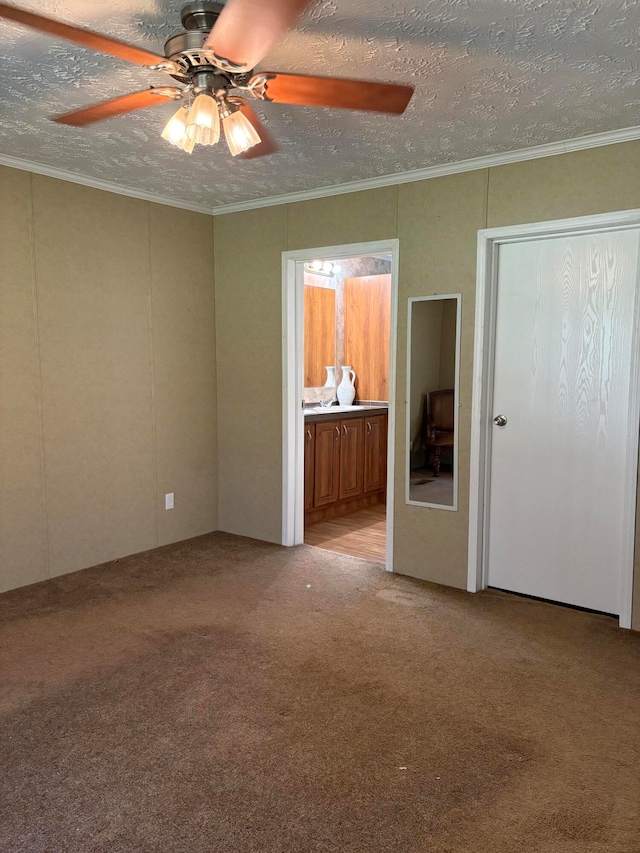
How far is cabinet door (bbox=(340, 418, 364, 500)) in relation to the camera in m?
5.60

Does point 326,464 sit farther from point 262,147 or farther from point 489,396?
point 262,147

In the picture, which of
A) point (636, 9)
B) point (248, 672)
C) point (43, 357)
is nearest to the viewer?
point (636, 9)

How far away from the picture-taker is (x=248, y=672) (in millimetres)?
2840

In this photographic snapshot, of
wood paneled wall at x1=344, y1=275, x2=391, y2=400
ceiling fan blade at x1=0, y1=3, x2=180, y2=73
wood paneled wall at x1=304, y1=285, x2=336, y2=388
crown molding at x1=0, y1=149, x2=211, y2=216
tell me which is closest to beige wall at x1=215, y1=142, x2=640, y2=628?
crown molding at x1=0, y1=149, x2=211, y2=216

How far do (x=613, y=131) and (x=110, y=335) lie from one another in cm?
311

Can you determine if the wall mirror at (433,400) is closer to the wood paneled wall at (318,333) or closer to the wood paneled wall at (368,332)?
the wood paneled wall at (318,333)

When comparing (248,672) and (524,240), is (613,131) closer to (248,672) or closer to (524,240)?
(524,240)

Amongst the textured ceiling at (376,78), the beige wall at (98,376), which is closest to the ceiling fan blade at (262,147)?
the textured ceiling at (376,78)

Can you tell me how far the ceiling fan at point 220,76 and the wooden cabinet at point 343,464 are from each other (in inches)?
121

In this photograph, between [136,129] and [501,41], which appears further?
[136,129]

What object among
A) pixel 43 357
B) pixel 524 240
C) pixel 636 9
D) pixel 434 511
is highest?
pixel 636 9

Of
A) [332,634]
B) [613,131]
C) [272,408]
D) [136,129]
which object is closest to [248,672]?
A: [332,634]

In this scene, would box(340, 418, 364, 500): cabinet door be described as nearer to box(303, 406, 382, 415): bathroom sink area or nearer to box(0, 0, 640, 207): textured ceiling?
box(303, 406, 382, 415): bathroom sink area

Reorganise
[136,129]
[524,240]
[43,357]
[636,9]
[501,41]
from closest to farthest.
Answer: [636,9], [501,41], [136,129], [524,240], [43,357]
